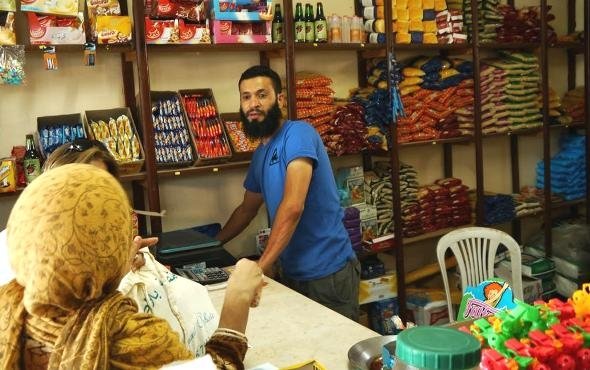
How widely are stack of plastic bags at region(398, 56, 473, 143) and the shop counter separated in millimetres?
1964

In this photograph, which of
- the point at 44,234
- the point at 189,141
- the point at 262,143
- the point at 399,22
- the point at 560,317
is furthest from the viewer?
the point at 399,22

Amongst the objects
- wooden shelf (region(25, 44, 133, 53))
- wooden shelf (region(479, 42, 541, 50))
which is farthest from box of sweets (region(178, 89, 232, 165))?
wooden shelf (region(479, 42, 541, 50))

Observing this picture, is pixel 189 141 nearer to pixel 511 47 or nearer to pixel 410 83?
pixel 410 83

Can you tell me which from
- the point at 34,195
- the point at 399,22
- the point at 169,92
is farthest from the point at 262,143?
the point at 34,195

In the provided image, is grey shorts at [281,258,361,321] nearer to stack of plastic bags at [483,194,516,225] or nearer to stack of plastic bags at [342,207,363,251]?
stack of plastic bags at [342,207,363,251]

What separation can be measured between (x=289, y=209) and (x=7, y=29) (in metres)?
1.42

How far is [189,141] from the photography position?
122 inches

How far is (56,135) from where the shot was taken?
2.74 m

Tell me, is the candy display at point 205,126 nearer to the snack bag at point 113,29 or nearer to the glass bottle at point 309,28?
the snack bag at point 113,29

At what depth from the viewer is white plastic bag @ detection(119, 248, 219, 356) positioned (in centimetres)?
139

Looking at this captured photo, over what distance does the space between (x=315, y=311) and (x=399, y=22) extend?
228 cm

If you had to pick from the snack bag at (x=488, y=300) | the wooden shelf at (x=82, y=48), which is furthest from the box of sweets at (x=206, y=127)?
the snack bag at (x=488, y=300)

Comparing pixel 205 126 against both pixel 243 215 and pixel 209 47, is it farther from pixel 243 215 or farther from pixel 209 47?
pixel 243 215

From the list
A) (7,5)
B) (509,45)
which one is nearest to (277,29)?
(7,5)
